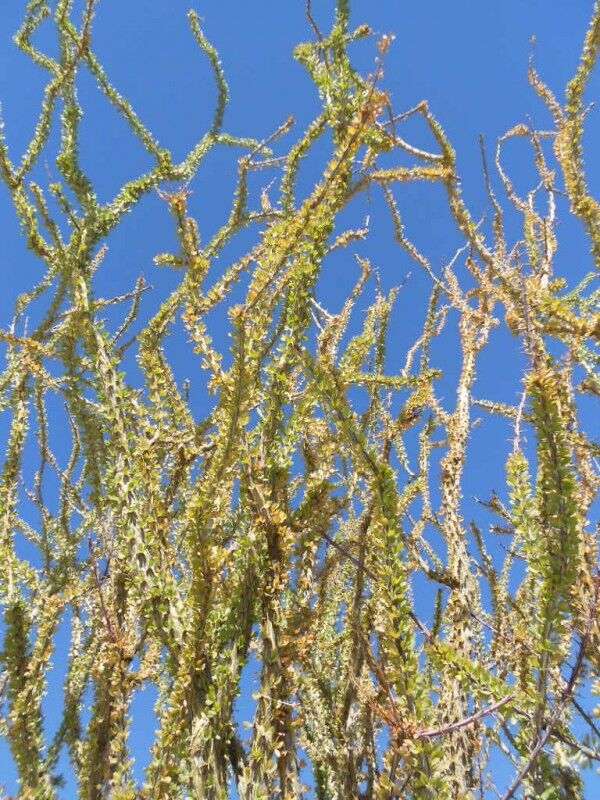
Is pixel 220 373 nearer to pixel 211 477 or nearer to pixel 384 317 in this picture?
pixel 211 477

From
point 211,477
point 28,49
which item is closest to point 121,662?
point 211,477

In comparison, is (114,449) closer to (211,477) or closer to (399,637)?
(211,477)

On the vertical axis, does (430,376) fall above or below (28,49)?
below

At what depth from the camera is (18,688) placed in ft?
9.84

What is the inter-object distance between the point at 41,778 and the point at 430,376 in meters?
3.63

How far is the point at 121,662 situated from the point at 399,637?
4.77 feet

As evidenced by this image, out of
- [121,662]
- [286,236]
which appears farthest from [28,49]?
[121,662]

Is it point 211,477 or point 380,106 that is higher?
point 380,106

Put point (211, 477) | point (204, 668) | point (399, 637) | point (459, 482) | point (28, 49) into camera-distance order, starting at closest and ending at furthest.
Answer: point (399, 637)
point (204, 668)
point (211, 477)
point (28, 49)
point (459, 482)

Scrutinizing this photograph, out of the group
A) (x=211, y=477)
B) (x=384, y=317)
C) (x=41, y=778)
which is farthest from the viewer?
(x=384, y=317)

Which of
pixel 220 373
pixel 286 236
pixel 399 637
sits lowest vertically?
pixel 399 637

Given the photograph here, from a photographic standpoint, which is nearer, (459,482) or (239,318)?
(239,318)

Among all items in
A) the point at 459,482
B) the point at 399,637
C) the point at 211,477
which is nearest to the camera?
the point at 399,637

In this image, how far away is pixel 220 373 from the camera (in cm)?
265
